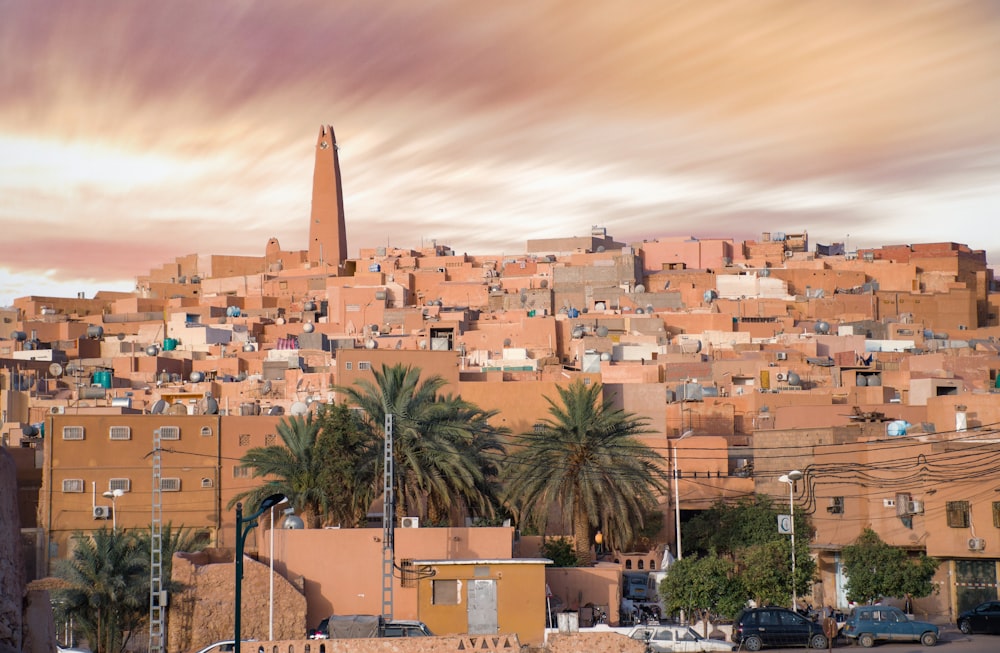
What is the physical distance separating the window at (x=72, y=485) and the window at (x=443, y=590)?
12.1 meters

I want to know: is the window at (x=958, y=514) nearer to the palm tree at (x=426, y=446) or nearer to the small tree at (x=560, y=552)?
the small tree at (x=560, y=552)

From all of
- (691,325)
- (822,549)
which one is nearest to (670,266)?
(691,325)

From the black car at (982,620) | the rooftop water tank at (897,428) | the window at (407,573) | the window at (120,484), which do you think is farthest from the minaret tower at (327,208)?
the black car at (982,620)

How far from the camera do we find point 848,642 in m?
25.7

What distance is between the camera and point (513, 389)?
133ft

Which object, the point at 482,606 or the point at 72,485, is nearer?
the point at 482,606

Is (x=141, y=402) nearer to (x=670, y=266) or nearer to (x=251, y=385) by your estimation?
(x=251, y=385)

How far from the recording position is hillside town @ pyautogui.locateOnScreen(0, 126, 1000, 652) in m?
28.3

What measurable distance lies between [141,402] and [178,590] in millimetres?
25445

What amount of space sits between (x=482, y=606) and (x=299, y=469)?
7.02 metres

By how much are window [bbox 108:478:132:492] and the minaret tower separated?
6036cm

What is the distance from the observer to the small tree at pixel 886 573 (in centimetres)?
2864

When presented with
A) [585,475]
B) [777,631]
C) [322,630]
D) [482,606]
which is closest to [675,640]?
[777,631]

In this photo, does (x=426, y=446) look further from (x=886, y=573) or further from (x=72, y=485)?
(x=886, y=573)
